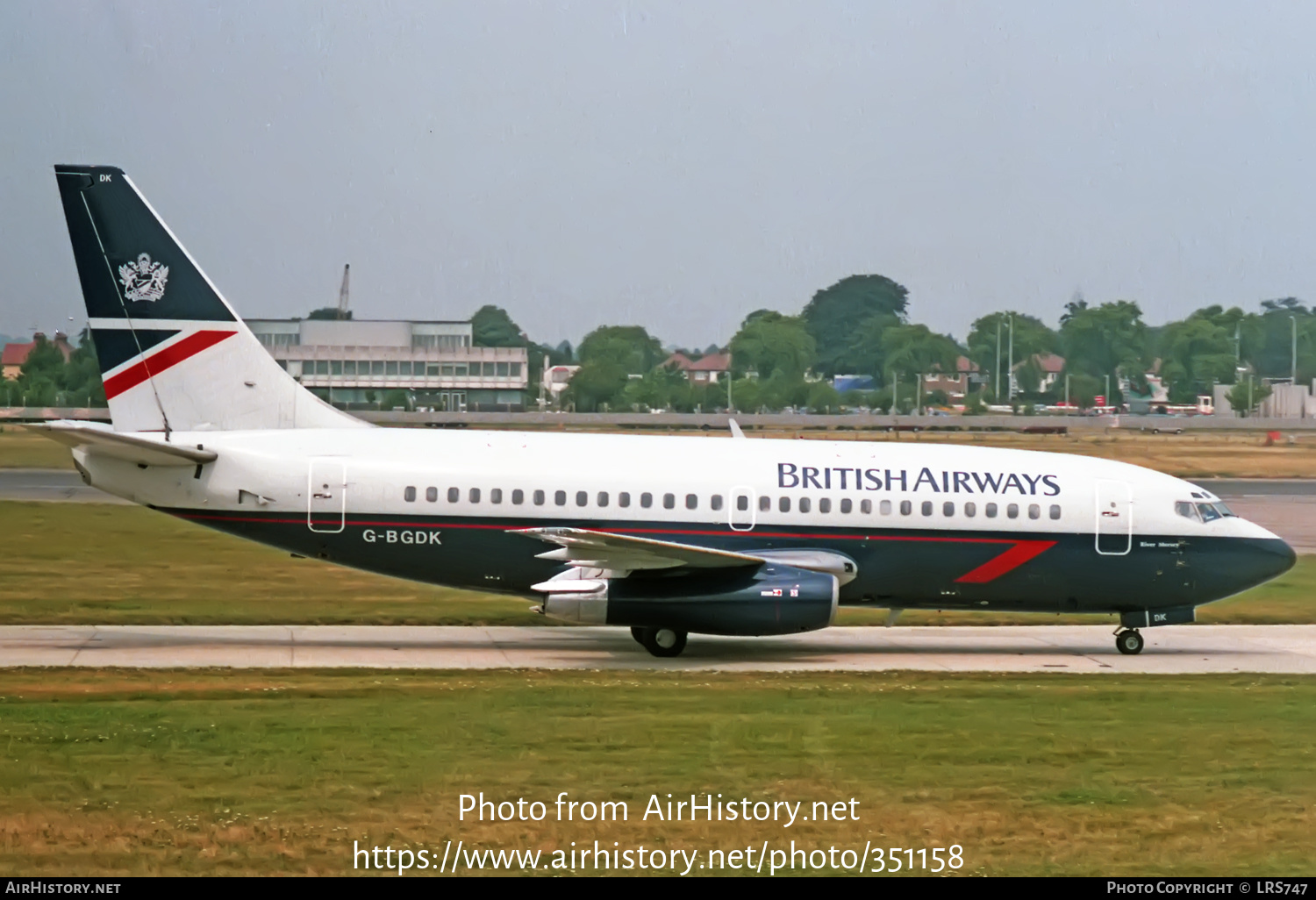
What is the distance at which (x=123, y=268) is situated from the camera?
24734mm

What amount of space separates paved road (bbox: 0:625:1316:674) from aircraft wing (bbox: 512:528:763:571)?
4.69 ft

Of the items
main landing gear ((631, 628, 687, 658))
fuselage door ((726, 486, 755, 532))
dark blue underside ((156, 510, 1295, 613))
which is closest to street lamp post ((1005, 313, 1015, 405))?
dark blue underside ((156, 510, 1295, 613))

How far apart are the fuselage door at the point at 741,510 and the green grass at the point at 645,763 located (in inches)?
120

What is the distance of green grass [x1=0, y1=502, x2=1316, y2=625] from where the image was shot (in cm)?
2742

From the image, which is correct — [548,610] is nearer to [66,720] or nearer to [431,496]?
[431,496]

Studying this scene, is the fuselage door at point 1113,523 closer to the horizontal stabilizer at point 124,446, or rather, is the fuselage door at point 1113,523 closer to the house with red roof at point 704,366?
the horizontal stabilizer at point 124,446

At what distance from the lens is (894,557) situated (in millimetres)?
24484

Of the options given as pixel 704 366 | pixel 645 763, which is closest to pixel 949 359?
pixel 704 366

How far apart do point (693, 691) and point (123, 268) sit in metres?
11.3

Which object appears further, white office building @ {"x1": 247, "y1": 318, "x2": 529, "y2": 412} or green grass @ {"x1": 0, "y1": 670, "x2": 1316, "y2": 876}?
white office building @ {"x1": 247, "y1": 318, "x2": 529, "y2": 412}

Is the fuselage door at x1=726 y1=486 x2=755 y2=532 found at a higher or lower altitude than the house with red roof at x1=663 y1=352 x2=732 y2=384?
lower

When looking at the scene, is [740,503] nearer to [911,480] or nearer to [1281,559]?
[911,480]

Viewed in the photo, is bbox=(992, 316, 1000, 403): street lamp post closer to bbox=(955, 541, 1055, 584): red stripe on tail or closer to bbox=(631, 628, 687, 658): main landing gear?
bbox=(955, 541, 1055, 584): red stripe on tail

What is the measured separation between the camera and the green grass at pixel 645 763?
12492 millimetres
